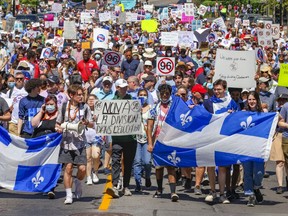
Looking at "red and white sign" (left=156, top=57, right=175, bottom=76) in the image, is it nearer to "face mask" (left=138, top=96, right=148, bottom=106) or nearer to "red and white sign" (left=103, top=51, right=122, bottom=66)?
"red and white sign" (left=103, top=51, right=122, bottom=66)

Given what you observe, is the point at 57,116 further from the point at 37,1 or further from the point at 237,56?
the point at 37,1

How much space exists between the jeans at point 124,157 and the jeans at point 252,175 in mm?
1720

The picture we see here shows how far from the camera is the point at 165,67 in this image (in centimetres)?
2462

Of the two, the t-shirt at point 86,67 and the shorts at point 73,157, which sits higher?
the t-shirt at point 86,67

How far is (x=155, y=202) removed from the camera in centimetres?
1491

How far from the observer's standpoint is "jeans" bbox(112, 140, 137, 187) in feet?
50.7

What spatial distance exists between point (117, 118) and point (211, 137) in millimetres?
1406

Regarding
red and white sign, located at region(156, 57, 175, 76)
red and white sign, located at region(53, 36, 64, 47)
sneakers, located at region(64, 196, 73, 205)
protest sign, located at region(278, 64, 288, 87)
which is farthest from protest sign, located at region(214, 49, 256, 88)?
red and white sign, located at region(53, 36, 64, 47)

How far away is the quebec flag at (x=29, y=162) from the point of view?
50.0 feet

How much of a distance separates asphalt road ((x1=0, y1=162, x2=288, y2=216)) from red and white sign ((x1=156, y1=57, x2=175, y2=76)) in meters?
8.57

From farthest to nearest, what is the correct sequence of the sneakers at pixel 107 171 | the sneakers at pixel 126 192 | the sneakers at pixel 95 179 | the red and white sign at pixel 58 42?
the red and white sign at pixel 58 42 < the sneakers at pixel 107 171 < the sneakers at pixel 95 179 < the sneakers at pixel 126 192

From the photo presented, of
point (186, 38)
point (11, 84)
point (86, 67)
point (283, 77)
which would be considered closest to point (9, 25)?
point (186, 38)

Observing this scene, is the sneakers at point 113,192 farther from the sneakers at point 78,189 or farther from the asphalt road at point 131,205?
the sneakers at point 78,189

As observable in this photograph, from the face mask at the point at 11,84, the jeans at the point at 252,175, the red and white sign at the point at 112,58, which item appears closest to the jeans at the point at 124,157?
the jeans at the point at 252,175
